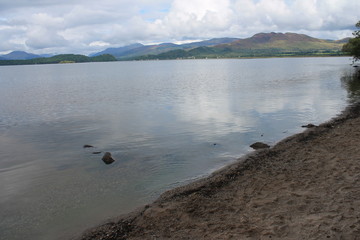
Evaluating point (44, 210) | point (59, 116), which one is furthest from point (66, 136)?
point (44, 210)

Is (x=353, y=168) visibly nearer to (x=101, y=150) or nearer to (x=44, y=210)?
(x=44, y=210)

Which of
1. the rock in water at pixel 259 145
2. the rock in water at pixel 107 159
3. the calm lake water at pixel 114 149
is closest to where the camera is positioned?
the calm lake water at pixel 114 149

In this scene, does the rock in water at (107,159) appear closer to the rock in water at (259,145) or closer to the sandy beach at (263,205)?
the sandy beach at (263,205)

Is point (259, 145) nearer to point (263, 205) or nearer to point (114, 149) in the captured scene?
point (263, 205)

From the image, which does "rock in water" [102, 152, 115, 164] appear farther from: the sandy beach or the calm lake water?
the sandy beach

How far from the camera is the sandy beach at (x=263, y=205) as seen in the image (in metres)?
10.2

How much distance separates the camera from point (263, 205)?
12133 millimetres

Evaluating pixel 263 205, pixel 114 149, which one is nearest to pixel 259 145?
pixel 263 205

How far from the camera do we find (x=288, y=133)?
26.8m

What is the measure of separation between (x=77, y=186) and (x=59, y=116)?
946 inches

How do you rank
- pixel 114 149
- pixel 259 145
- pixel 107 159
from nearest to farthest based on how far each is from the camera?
pixel 107 159
pixel 259 145
pixel 114 149

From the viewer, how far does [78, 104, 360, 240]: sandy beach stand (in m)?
10.2

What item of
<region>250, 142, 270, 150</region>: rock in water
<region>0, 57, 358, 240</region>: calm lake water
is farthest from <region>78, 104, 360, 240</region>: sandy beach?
<region>250, 142, 270, 150</region>: rock in water

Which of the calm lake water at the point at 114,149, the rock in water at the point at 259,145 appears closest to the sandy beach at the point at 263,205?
the calm lake water at the point at 114,149
